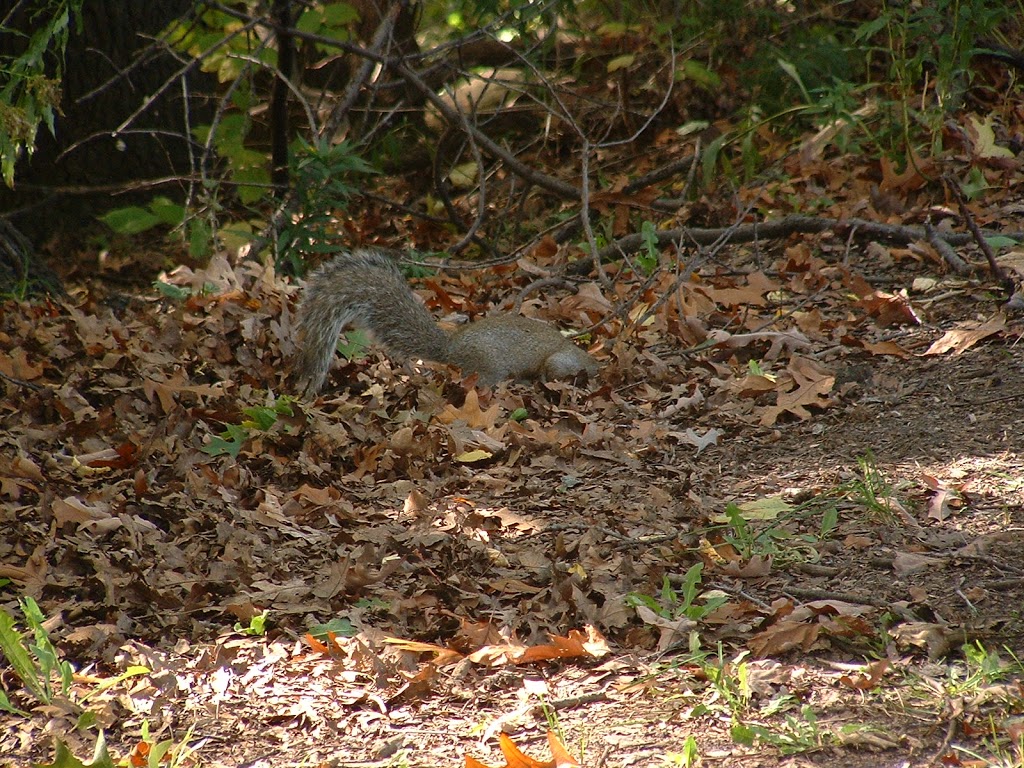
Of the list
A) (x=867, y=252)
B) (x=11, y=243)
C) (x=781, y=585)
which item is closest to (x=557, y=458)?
(x=781, y=585)

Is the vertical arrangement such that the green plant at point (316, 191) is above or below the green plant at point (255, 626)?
above

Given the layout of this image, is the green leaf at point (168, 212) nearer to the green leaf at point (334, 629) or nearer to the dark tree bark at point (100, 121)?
the dark tree bark at point (100, 121)

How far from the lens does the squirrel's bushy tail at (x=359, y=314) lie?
15.2 ft

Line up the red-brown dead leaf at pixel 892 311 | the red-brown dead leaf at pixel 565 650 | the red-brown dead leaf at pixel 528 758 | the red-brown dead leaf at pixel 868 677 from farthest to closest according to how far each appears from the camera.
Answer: the red-brown dead leaf at pixel 892 311 → the red-brown dead leaf at pixel 565 650 → the red-brown dead leaf at pixel 868 677 → the red-brown dead leaf at pixel 528 758

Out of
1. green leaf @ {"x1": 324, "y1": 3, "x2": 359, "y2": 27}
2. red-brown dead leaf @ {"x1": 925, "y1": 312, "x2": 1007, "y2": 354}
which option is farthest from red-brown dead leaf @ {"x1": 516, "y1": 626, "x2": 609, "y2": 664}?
green leaf @ {"x1": 324, "y1": 3, "x2": 359, "y2": 27}

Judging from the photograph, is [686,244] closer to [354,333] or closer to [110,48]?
[354,333]

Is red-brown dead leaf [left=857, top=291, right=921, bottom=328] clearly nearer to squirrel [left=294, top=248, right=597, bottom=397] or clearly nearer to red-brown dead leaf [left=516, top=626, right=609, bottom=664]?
squirrel [left=294, top=248, right=597, bottom=397]

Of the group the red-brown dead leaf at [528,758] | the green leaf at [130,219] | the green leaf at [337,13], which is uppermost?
the green leaf at [337,13]

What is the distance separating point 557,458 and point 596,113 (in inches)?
197

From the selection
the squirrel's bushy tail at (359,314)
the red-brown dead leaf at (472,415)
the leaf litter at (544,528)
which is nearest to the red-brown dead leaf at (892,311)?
the leaf litter at (544,528)

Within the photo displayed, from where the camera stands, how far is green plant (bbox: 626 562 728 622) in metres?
2.86

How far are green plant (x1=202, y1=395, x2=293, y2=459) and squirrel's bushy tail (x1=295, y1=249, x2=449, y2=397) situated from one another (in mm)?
285

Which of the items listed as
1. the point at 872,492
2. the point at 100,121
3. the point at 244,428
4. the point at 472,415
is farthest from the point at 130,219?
the point at 872,492

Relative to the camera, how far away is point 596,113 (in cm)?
848
